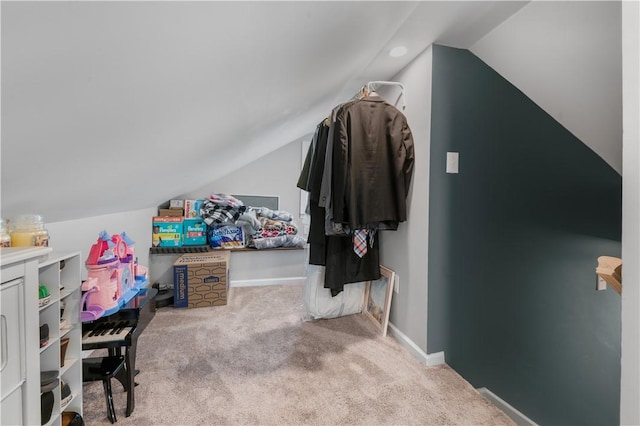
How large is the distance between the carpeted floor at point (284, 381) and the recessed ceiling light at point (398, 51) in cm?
199

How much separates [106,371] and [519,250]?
253 centimetres

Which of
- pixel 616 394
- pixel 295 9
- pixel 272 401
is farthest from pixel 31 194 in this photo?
pixel 616 394

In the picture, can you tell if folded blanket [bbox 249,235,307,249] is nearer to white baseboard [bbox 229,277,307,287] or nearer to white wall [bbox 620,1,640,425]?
white baseboard [bbox 229,277,307,287]

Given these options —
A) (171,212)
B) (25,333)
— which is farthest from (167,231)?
(25,333)

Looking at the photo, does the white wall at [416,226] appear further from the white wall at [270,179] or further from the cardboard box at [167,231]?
the cardboard box at [167,231]

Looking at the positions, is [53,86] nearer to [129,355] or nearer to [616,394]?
[129,355]

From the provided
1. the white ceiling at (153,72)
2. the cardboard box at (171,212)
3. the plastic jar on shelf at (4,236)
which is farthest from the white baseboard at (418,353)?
the cardboard box at (171,212)

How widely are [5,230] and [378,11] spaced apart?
1597mm

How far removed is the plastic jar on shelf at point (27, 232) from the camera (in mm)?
935

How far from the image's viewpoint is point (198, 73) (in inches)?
32.1

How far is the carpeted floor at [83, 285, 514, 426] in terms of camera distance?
130cm

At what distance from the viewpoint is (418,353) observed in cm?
177

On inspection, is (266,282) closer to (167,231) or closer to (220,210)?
(220,210)

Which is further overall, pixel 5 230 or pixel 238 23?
pixel 5 230
